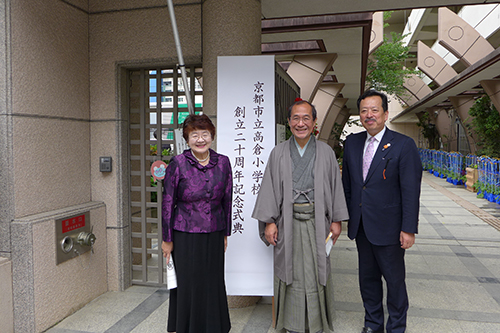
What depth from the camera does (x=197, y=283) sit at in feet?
9.22

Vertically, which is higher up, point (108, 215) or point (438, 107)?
point (438, 107)

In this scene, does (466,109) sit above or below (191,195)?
above

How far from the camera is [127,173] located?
4203mm

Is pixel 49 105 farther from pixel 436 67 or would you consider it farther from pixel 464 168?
pixel 436 67

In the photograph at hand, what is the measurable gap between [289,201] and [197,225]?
75 cm

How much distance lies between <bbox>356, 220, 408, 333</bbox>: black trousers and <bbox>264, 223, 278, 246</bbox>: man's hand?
2.30ft

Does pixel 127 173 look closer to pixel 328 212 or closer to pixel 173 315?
pixel 173 315

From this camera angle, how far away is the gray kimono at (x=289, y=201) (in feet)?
9.80

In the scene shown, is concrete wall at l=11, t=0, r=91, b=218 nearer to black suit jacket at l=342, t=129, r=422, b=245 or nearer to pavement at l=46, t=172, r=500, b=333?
pavement at l=46, t=172, r=500, b=333

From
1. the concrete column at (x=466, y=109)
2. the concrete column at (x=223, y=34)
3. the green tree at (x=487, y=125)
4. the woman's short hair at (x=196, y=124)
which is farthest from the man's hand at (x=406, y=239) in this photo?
the concrete column at (x=466, y=109)

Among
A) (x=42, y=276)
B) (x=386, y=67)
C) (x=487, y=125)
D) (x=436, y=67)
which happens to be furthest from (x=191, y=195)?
(x=436, y=67)

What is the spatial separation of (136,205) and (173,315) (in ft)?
5.45

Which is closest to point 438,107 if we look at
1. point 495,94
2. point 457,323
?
point 495,94

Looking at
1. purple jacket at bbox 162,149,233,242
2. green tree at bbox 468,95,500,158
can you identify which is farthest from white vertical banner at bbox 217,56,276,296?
green tree at bbox 468,95,500,158
